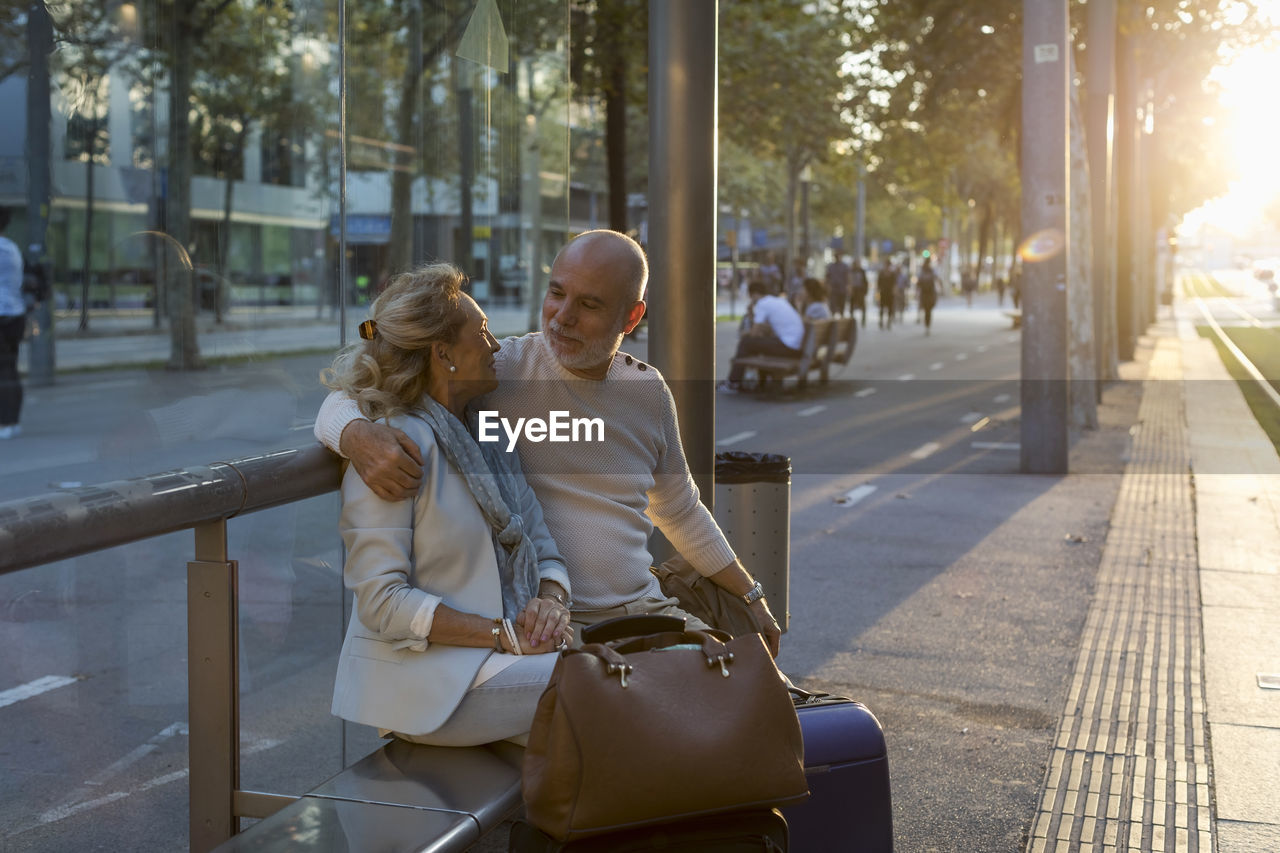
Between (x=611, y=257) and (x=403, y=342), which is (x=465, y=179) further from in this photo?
(x=403, y=342)

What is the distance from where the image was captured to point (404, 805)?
281cm

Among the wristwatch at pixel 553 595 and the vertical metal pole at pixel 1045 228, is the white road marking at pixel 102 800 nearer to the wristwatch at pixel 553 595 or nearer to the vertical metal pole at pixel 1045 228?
the wristwatch at pixel 553 595

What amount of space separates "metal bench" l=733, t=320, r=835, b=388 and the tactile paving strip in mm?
9395

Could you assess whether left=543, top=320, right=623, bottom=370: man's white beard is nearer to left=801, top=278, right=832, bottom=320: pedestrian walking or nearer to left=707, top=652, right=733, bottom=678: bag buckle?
left=707, top=652, right=733, bottom=678: bag buckle

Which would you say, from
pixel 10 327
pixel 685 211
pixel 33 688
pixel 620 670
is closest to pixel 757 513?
pixel 685 211

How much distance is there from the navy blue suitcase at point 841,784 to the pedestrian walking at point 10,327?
11.4 feet

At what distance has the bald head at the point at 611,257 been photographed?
11.7 ft

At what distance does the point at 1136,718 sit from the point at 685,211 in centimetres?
243

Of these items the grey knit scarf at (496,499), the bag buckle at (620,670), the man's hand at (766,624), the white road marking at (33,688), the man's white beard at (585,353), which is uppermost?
the man's white beard at (585,353)

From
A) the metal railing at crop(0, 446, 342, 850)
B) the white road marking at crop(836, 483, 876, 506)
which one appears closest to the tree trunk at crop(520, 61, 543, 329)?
the metal railing at crop(0, 446, 342, 850)

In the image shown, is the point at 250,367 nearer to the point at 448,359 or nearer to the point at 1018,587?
the point at 448,359

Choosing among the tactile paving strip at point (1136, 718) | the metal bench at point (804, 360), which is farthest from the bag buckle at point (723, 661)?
the metal bench at point (804, 360)

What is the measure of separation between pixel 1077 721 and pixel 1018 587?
94.4 inches

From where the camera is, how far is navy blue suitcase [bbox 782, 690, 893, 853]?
127 inches
